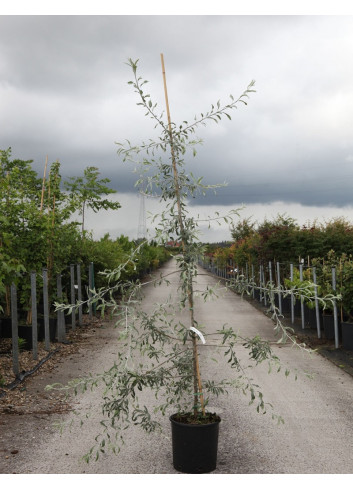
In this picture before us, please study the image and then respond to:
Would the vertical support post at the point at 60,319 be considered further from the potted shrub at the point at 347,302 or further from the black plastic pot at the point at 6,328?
the potted shrub at the point at 347,302

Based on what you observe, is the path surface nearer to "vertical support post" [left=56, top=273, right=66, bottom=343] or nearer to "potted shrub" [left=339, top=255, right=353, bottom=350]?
"potted shrub" [left=339, top=255, right=353, bottom=350]

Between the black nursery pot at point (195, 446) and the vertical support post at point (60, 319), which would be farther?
the vertical support post at point (60, 319)

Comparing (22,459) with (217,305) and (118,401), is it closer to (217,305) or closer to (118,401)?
(118,401)

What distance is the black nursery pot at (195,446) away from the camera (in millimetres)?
4113

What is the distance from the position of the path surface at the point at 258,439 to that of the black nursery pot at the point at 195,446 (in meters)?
0.14

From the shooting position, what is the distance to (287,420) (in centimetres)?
A: 563

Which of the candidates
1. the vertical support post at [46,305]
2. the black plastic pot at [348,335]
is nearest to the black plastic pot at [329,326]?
the black plastic pot at [348,335]

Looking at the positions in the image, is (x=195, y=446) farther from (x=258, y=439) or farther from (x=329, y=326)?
(x=329, y=326)

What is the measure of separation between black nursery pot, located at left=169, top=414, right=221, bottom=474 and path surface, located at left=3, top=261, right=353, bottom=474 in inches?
5.7

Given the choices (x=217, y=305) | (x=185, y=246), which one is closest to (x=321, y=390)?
(x=185, y=246)

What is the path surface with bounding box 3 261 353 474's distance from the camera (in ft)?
14.3

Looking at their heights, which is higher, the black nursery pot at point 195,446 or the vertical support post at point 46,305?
the vertical support post at point 46,305

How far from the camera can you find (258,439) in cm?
501

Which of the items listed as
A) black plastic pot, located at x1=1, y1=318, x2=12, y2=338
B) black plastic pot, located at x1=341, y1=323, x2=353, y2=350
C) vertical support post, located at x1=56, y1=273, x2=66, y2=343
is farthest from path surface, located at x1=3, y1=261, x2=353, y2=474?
black plastic pot, located at x1=1, y1=318, x2=12, y2=338
